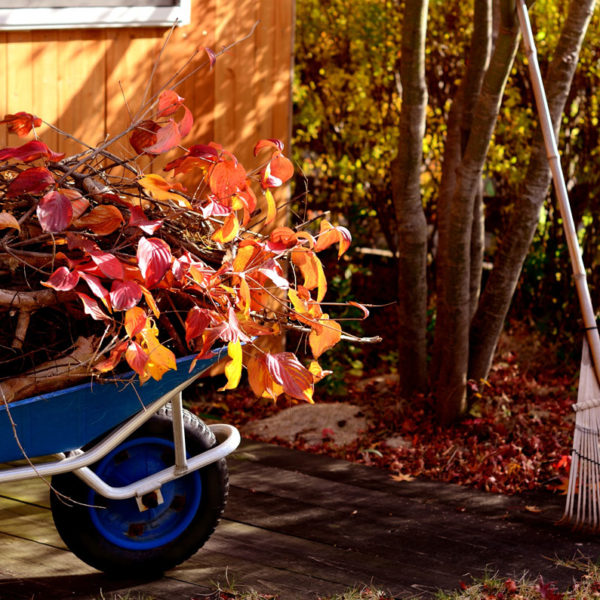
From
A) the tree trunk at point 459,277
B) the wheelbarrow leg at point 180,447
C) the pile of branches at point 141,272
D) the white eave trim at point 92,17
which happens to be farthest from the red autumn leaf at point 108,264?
the tree trunk at point 459,277

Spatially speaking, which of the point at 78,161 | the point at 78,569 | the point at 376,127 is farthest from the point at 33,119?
the point at 376,127

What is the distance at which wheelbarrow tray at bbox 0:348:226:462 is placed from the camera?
2.58 meters

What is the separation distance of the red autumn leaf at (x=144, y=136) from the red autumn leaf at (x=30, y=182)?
31 centimetres

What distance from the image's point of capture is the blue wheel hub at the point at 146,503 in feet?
9.91

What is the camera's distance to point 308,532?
11.4 feet

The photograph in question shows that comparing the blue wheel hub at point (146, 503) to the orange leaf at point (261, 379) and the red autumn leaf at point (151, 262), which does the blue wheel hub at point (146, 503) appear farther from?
the red autumn leaf at point (151, 262)

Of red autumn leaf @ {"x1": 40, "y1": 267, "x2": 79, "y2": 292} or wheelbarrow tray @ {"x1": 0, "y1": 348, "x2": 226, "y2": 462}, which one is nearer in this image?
red autumn leaf @ {"x1": 40, "y1": 267, "x2": 79, "y2": 292}

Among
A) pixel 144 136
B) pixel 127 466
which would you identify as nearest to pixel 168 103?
pixel 144 136

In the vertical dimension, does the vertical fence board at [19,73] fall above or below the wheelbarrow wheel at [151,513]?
above

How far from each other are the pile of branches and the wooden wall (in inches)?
60.2

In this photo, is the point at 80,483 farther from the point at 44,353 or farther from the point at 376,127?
the point at 376,127

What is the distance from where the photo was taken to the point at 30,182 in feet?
8.03

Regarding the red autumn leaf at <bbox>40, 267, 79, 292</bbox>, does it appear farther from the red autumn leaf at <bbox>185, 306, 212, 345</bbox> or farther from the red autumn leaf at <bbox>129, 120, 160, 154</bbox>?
the red autumn leaf at <bbox>129, 120, 160, 154</bbox>

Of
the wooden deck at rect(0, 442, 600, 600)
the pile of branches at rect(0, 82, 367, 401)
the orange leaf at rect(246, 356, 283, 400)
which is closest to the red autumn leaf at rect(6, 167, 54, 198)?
the pile of branches at rect(0, 82, 367, 401)
